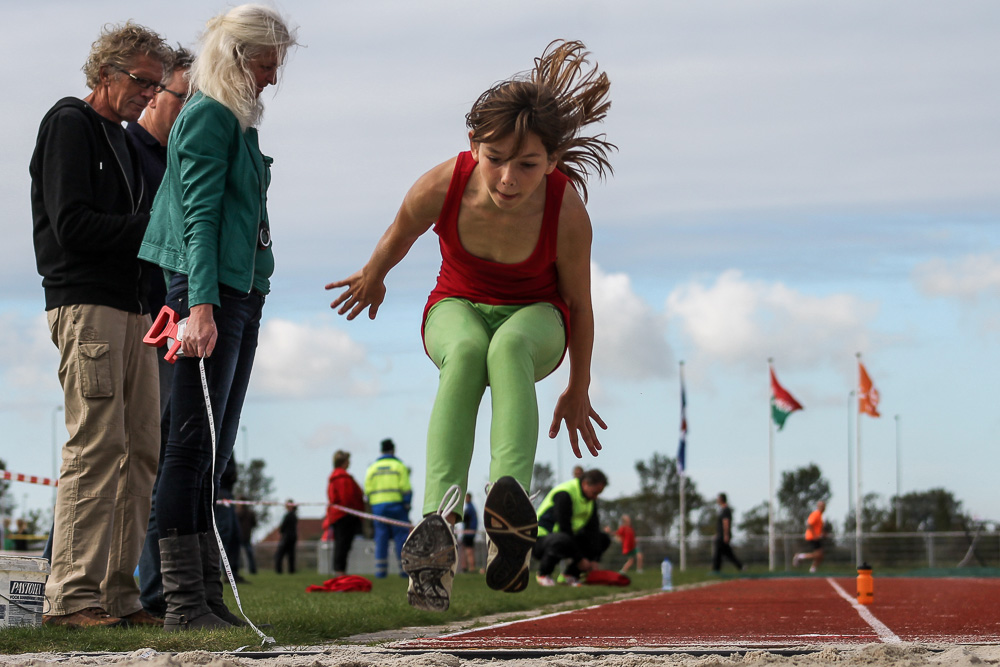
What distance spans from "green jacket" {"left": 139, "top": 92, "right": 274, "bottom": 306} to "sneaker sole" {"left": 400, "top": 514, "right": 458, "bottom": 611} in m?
1.29

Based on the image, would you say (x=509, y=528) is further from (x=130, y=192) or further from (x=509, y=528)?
(x=130, y=192)

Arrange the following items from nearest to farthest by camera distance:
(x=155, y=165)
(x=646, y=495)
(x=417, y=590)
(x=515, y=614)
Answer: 1. (x=417, y=590)
2. (x=155, y=165)
3. (x=515, y=614)
4. (x=646, y=495)

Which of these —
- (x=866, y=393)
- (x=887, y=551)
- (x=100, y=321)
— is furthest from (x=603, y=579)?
(x=866, y=393)

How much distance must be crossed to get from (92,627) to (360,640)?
1147 millimetres

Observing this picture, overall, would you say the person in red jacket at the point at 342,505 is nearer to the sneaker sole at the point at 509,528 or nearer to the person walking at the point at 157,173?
the person walking at the point at 157,173

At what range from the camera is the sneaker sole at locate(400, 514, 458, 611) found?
13.1 feet

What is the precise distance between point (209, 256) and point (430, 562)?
5.09 ft

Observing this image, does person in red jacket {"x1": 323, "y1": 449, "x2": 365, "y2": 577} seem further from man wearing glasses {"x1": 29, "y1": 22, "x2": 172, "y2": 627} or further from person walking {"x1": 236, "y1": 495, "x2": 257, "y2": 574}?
man wearing glasses {"x1": 29, "y1": 22, "x2": 172, "y2": 627}

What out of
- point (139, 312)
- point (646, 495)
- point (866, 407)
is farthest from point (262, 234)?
point (646, 495)

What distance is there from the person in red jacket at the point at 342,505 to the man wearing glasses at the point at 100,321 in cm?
1049

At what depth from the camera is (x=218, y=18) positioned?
4.90 metres

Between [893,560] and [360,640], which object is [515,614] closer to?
[360,640]

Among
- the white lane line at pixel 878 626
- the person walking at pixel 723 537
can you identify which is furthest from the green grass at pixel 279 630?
the person walking at pixel 723 537

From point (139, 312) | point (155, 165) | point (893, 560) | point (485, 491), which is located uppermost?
point (155, 165)
